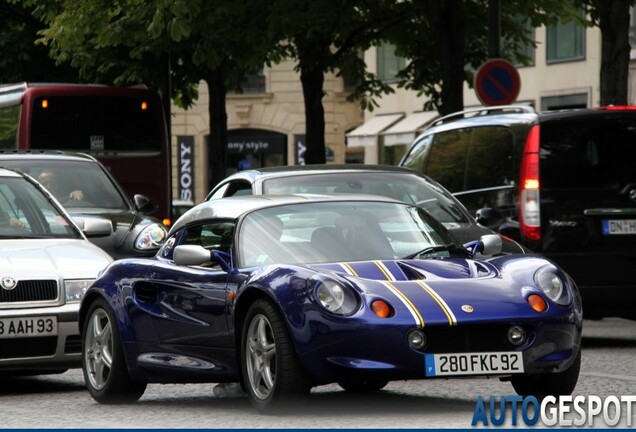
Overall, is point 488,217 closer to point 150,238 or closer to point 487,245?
→ point 487,245

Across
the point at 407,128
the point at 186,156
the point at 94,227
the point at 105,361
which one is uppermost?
the point at 94,227

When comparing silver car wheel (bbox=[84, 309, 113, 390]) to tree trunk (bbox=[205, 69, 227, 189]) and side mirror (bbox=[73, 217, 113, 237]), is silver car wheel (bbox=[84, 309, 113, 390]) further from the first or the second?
tree trunk (bbox=[205, 69, 227, 189])

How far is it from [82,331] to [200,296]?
161 centimetres

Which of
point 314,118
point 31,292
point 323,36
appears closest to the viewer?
point 31,292

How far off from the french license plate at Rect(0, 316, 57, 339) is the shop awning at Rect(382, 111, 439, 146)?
3966 centimetres

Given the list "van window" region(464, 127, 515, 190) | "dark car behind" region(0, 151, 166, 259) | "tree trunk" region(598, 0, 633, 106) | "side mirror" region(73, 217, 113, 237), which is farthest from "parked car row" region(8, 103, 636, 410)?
"tree trunk" region(598, 0, 633, 106)

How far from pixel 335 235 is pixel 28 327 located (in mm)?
2565

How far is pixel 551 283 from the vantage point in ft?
31.9

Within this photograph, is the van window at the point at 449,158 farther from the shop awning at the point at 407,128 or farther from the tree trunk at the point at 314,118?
the shop awning at the point at 407,128

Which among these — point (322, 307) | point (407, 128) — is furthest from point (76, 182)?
point (407, 128)

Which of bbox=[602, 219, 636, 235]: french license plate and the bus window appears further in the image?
the bus window

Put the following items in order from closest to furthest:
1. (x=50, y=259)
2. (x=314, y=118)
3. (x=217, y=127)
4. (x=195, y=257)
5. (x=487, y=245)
Result: (x=195, y=257) → (x=487, y=245) → (x=50, y=259) → (x=314, y=118) → (x=217, y=127)

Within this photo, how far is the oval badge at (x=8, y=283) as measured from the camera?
11695 mm

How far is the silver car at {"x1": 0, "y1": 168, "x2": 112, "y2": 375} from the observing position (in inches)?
461
